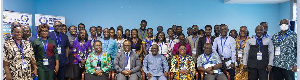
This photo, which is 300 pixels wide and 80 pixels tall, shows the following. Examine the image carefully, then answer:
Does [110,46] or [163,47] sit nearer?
[110,46]

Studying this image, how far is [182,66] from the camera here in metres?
5.38

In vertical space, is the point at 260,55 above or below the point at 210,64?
above

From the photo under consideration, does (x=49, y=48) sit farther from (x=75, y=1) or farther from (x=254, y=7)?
(x=254, y=7)

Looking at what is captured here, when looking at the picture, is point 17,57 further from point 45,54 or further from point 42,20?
point 42,20

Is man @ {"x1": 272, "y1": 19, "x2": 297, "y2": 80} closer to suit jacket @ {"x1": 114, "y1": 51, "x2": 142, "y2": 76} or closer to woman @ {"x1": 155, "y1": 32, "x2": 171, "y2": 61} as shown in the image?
woman @ {"x1": 155, "y1": 32, "x2": 171, "y2": 61}

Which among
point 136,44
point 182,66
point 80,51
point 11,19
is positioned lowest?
point 182,66

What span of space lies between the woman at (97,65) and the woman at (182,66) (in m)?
1.25

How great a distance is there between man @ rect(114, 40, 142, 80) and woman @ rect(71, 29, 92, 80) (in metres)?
0.75

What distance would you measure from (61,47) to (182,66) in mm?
2295

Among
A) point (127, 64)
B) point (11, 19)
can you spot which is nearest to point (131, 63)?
point (127, 64)

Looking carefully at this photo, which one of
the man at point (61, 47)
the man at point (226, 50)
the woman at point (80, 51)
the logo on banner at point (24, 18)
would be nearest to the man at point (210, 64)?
the man at point (226, 50)

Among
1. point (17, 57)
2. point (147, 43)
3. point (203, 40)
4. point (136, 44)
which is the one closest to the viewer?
point (17, 57)

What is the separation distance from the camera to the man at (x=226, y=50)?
216 inches

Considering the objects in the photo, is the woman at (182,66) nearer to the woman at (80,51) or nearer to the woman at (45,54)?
the woman at (80,51)
